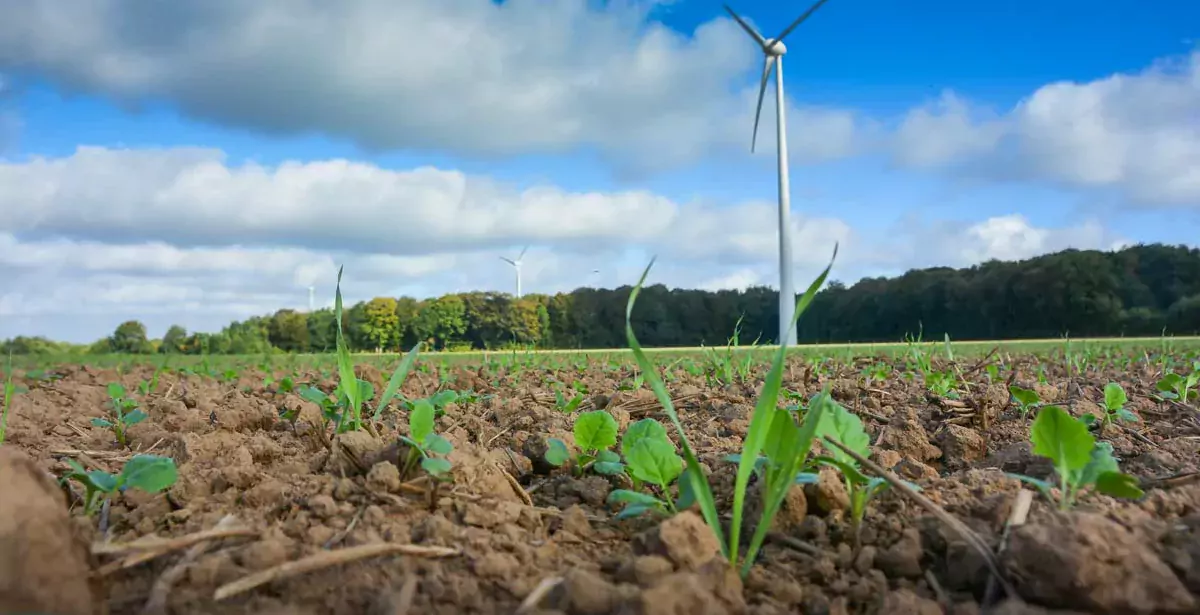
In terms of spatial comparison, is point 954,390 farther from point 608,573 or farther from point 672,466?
point 608,573

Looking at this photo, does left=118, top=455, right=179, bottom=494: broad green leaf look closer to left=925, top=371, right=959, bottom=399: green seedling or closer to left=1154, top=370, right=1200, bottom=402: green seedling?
left=925, top=371, right=959, bottom=399: green seedling

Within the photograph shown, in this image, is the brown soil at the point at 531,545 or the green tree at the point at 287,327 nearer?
the brown soil at the point at 531,545

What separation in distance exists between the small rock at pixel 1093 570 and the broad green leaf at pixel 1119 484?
7.6 inches

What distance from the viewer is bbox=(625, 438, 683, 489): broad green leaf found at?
54.7 inches

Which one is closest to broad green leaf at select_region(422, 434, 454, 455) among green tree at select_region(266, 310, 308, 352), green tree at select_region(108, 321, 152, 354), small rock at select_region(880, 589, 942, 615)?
small rock at select_region(880, 589, 942, 615)

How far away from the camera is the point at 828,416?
140 cm

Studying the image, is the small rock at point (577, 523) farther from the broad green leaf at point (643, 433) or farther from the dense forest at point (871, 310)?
the dense forest at point (871, 310)

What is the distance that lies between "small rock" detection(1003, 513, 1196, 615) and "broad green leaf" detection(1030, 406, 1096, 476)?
22cm

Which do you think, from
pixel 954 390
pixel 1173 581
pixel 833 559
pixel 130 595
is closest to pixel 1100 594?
pixel 1173 581

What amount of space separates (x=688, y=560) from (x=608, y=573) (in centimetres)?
14

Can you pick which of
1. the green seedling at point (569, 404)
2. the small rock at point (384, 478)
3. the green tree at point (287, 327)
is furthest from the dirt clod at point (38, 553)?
the green tree at point (287, 327)

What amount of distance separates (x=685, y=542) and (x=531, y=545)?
0.28m

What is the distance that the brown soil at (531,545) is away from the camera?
1026mm

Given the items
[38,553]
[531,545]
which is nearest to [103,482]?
[38,553]
